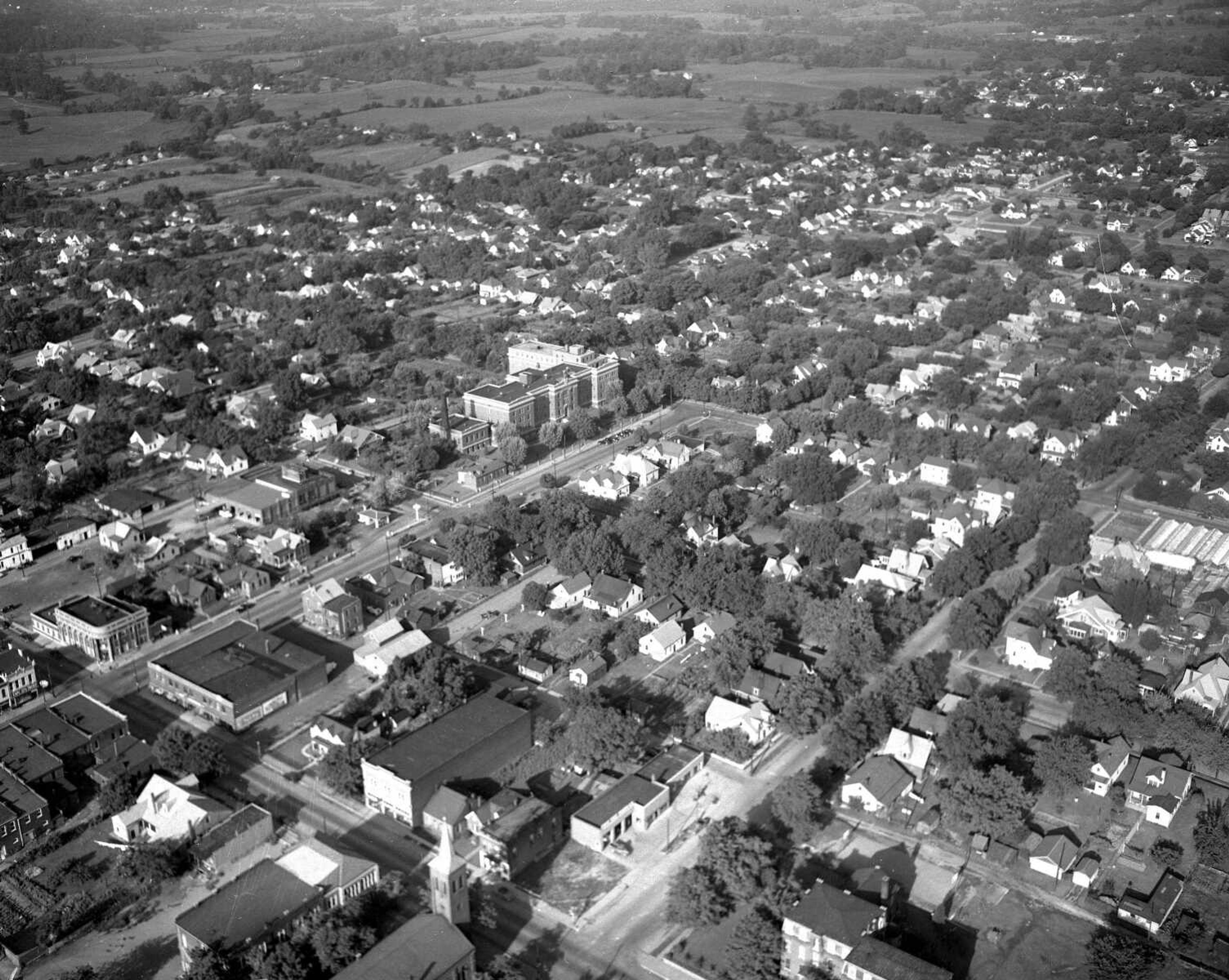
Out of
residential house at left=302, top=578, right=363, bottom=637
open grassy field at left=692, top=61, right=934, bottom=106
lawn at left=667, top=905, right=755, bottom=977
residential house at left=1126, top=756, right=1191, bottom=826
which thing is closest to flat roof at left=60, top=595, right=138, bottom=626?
residential house at left=302, top=578, right=363, bottom=637

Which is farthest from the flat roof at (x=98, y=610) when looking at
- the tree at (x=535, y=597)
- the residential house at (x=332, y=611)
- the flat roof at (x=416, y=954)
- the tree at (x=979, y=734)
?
the tree at (x=979, y=734)

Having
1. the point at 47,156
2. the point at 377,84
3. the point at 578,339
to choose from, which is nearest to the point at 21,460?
the point at 578,339

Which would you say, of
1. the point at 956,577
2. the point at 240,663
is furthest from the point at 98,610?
the point at 956,577

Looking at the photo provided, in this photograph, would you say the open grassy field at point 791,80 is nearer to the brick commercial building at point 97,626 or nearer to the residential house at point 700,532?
the residential house at point 700,532

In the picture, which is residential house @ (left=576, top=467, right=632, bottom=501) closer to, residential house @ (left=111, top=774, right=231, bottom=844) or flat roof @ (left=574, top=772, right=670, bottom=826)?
flat roof @ (left=574, top=772, right=670, bottom=826)

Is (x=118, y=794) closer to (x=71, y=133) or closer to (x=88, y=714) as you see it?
(x=88, y=714)
